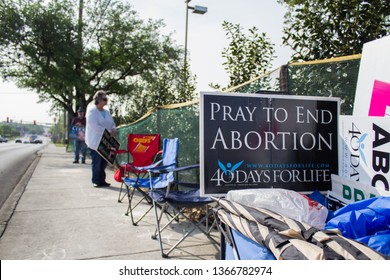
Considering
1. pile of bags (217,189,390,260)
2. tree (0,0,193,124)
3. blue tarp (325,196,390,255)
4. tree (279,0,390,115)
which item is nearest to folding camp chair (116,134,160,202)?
tree (279,0,390,115)

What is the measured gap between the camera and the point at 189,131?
5.04m

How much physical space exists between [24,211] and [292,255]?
13.7 ft

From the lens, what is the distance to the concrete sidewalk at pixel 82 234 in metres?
2.93

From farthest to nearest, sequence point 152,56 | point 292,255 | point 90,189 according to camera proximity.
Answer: point 152,56
point 90,189
point 292,255

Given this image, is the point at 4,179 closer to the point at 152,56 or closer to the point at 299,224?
the point at 299,224

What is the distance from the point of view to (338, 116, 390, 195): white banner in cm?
188

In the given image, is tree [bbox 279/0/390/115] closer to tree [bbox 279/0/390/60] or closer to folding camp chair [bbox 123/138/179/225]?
tree [bbox 279/0/390/60]

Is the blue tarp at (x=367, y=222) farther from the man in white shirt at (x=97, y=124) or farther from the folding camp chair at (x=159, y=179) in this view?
the man in white shirt at (x=97, y=124)

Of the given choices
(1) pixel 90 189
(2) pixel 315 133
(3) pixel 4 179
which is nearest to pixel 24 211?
(1) pixel 90 189

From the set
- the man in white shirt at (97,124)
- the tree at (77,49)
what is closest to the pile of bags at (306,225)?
the man in white shirt at (97,124)

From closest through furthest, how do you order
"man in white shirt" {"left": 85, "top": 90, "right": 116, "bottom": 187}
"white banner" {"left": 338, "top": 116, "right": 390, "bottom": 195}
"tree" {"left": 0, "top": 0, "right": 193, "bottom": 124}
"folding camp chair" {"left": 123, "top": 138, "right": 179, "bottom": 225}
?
"white banner" {"left": 338, "top": 116, "right": 390, "bottom": 195} → "folding camp chair" {"left": 123, "top": 138, "right": 179, "bottom": 225} → "man in white shirt" {"left": 85, "top": 90, "right": 116, "bottom": 187} → "tree" {"left": 0, "top": 0, "right": 193, "bottom": 124}

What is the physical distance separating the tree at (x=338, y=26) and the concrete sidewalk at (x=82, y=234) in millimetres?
2246

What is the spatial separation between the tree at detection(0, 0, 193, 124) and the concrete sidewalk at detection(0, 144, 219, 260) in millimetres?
11786

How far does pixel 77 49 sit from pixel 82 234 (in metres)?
16.3
